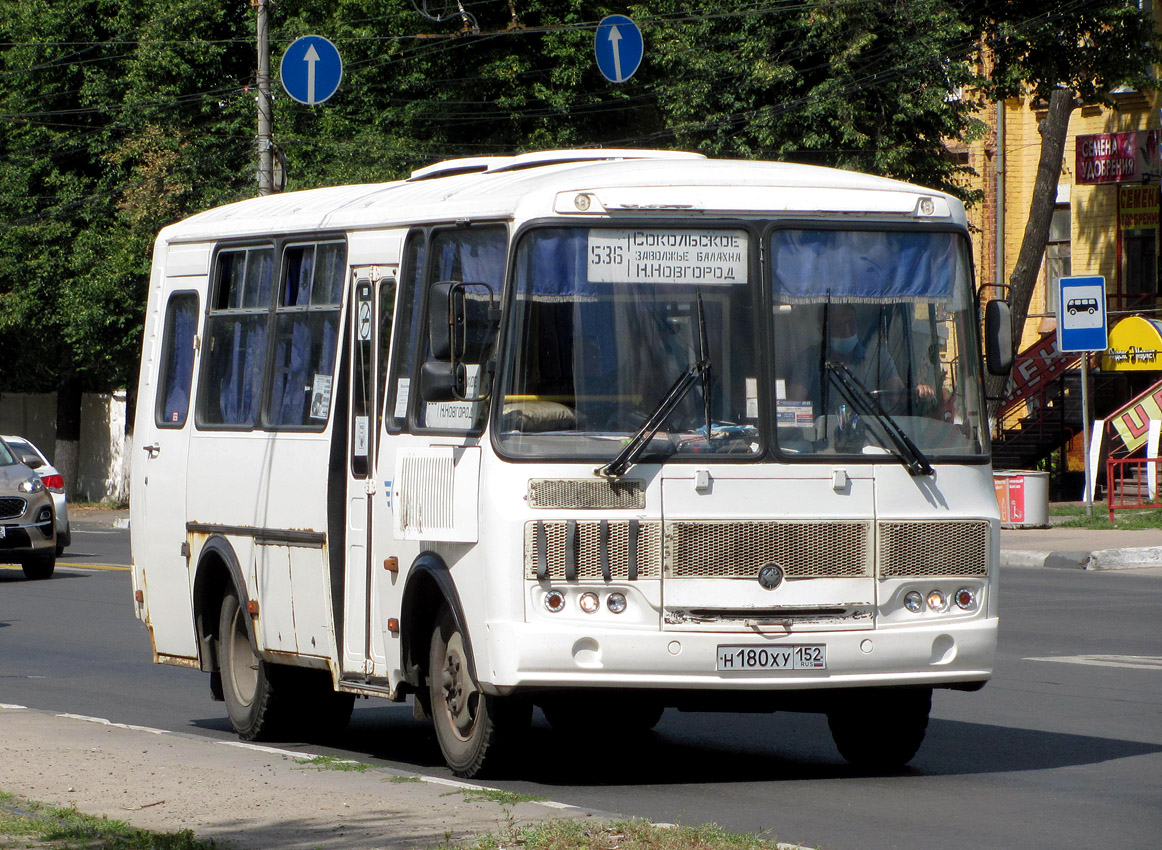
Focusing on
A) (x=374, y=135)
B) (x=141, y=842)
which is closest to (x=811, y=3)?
(x=374, y=135)

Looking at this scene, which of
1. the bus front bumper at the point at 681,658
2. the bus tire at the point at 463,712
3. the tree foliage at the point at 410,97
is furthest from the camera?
the tree foliage at the point at 410,97

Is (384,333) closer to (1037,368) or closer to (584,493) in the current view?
(584,493)

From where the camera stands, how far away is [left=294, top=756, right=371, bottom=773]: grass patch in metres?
8.65

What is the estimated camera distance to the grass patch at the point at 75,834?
669 cm

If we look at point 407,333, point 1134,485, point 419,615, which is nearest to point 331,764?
point 419,615

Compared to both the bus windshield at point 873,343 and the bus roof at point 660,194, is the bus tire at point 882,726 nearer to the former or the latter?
the bus windshield at point 873,343

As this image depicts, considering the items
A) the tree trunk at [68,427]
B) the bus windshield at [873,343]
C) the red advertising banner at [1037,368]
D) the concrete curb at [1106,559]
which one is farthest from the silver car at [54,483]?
the red advertising banner at [1037,368]

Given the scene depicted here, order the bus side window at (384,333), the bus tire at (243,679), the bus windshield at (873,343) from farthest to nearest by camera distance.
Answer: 1. the bus tire at (243,679)
2. the bus side window at (384,333)
3. the bus windshield at (873,343)

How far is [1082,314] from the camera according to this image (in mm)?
25750

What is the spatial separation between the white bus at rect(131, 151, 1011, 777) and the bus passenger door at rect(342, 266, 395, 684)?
2cm

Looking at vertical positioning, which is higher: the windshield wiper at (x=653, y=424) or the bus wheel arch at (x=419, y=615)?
the windshield wiper at (x=653, y=424)

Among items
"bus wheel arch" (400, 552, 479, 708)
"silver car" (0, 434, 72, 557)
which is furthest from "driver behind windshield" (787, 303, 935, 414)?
"silver car" (0, 434, 72, 557)

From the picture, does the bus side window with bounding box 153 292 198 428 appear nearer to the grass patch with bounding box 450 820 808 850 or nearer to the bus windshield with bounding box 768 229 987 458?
the bus windshield with bounding box 768 229 987 458

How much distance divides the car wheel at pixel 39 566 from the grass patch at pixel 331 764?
14902 mm
